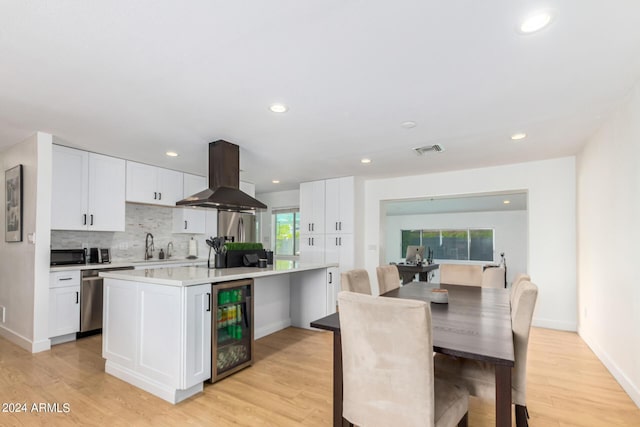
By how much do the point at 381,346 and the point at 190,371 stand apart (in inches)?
67.0

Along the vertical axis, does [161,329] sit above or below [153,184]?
below

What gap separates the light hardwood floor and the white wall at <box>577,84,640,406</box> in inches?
11.0

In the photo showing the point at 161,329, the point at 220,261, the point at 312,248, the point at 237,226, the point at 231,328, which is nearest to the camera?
the point at 161,329

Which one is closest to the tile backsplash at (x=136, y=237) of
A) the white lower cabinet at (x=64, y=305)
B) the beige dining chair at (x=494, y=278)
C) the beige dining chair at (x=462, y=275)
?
the white lower cabinet at (x=64, y=305)

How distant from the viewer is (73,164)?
405 cm

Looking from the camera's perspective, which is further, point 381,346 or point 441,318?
point 441,318

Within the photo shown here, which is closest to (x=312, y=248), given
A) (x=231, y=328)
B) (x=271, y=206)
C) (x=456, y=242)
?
(x=271, y=206)

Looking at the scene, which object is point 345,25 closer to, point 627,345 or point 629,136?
point 629,136

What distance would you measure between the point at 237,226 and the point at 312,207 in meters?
1.63

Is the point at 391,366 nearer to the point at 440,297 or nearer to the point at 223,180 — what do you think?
the point at 440,297

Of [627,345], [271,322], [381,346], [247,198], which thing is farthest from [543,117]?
[271,322]

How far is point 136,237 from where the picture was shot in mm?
5156

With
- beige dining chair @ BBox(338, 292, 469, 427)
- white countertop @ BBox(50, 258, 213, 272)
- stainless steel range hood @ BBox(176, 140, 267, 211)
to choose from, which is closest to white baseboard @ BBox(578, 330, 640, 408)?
beige dining chair @ BBox(338, 292, 469, 427)

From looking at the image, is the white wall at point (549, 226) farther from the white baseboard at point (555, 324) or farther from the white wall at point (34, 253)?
the white wall at point (34, 253)
